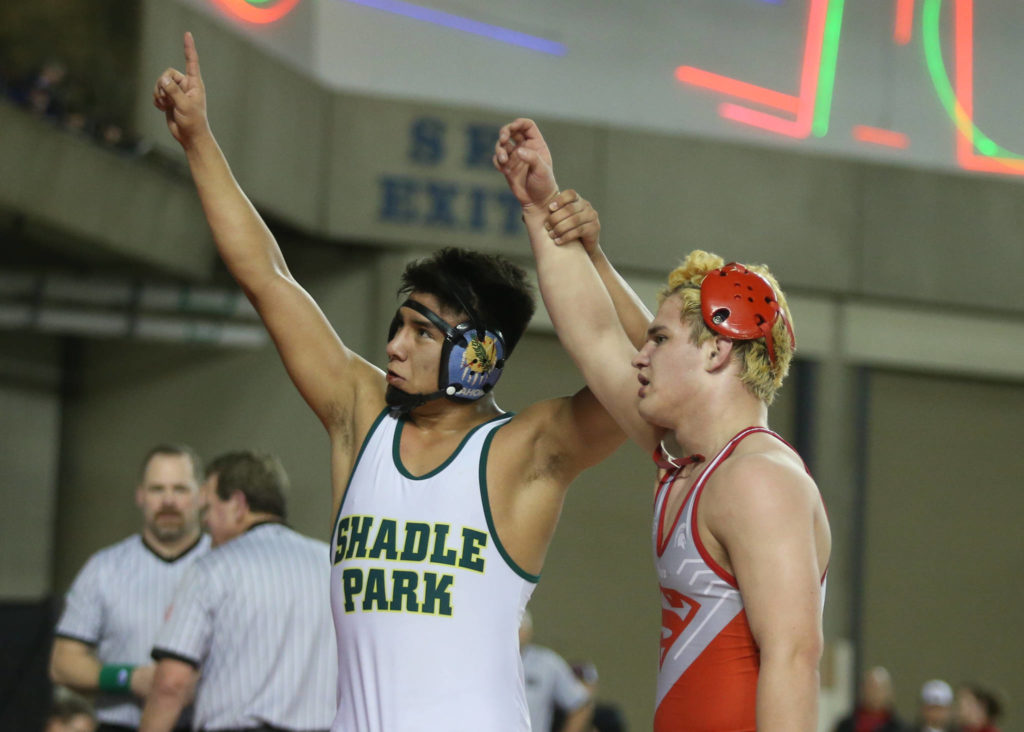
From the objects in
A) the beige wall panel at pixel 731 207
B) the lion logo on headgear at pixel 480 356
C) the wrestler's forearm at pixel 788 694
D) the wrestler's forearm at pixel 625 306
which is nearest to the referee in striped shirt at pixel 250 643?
the lion logo on headgear at pixel 480 356

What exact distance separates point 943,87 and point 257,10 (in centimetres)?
663

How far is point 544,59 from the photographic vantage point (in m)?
12.1

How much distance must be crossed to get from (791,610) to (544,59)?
10353 millimetres

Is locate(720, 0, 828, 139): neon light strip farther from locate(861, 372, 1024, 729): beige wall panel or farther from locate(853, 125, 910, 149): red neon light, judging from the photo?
locate(861, 372, 1024, 729): beige wall panel

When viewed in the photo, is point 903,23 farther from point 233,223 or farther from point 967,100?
point 233,223

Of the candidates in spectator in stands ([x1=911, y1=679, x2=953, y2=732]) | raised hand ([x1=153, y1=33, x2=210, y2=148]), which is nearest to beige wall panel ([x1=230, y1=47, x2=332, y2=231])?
spectator in stands ([x1=911, y1=679, x2=953, y2=732])

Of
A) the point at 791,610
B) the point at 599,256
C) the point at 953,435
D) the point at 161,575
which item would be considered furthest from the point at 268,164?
the point at 791,610

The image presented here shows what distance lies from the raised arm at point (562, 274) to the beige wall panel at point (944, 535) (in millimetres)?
9816

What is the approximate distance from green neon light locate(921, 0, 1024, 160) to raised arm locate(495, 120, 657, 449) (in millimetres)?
10676

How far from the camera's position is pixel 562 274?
10.1ft

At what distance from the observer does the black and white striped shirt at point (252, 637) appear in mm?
4629

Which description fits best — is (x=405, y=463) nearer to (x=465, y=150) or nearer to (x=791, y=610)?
(x=791, y=610)

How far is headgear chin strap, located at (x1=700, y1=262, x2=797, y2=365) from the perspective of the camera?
8.69 feet

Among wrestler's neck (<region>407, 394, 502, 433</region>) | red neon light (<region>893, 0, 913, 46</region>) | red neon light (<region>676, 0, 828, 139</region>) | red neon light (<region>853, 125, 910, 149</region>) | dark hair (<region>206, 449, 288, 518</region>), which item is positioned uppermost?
red neon light (<region>893, 0, 913, 46</region>)
